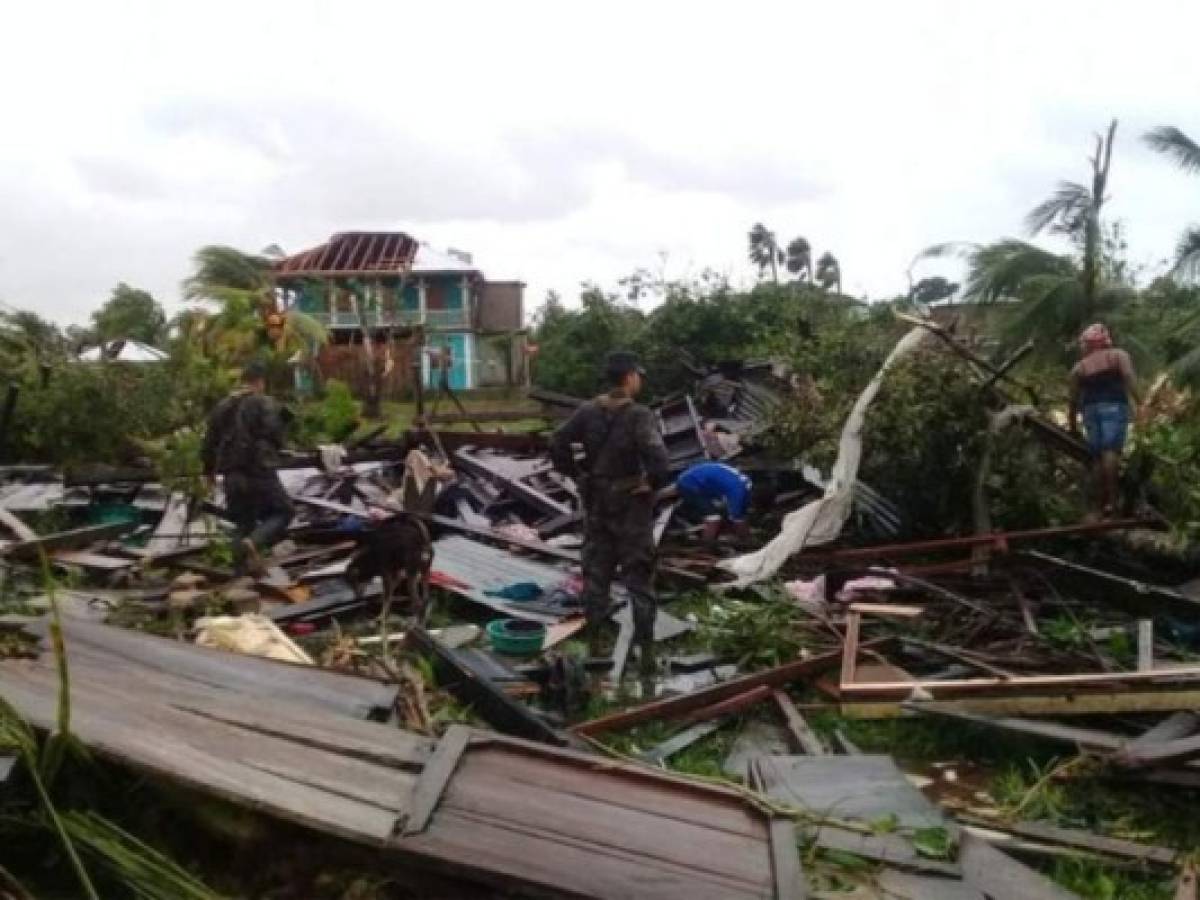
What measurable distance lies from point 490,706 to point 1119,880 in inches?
112

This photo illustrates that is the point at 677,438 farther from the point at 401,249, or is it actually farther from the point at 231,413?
the point at 401,249

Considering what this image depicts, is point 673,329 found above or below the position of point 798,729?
above

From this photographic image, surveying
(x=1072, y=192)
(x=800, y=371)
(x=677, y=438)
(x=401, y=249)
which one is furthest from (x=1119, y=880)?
(x=401, y=249)

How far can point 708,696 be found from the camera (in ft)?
19.9

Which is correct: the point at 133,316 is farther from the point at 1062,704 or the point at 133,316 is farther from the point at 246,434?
the point at 1062,704

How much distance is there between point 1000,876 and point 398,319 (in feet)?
96.6

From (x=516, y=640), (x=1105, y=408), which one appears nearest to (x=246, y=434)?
(x=516, y=640)

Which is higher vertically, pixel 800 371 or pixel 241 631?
pixel 800 371

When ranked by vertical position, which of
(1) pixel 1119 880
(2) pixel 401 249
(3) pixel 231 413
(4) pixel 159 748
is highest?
(2) pixel 401 249

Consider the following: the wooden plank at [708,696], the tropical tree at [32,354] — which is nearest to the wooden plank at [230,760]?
the wooden plank at [708,696]

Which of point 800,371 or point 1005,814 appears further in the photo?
point 800,371

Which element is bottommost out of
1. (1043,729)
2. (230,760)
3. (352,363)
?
(1043,729)

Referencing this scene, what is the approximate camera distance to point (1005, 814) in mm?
4762

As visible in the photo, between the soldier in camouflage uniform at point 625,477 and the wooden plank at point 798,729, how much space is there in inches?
40.8
